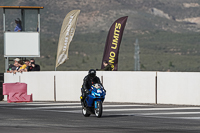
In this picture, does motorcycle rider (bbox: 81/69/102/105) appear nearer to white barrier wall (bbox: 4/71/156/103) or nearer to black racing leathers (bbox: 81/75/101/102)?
black racing leathers (bbox: 81/75/101/102)

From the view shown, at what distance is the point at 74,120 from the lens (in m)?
14.1

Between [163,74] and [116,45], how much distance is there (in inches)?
182

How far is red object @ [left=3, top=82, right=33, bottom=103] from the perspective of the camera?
22.4 m

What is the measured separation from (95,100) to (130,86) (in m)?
6.39

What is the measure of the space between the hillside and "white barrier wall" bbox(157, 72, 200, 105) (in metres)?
84.1

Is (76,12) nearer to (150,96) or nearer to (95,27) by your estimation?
(150,96)

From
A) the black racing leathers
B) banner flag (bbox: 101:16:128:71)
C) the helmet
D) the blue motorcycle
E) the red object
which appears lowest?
the red object

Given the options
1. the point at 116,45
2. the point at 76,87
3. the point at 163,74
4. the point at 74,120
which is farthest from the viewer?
the point at 116,45

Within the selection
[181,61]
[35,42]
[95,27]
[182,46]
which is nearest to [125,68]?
[181,61]

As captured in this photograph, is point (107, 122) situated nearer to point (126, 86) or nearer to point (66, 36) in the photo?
point (126, 86)

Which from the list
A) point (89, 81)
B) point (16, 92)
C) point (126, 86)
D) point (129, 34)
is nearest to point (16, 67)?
point (16, 92)

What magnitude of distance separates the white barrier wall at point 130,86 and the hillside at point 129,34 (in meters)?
82.4

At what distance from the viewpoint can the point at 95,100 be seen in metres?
15.3

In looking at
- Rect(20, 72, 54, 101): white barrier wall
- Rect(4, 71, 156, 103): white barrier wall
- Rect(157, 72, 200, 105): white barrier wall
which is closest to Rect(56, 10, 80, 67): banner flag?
Rect(20, 72, 54, 101): white barrier wall
